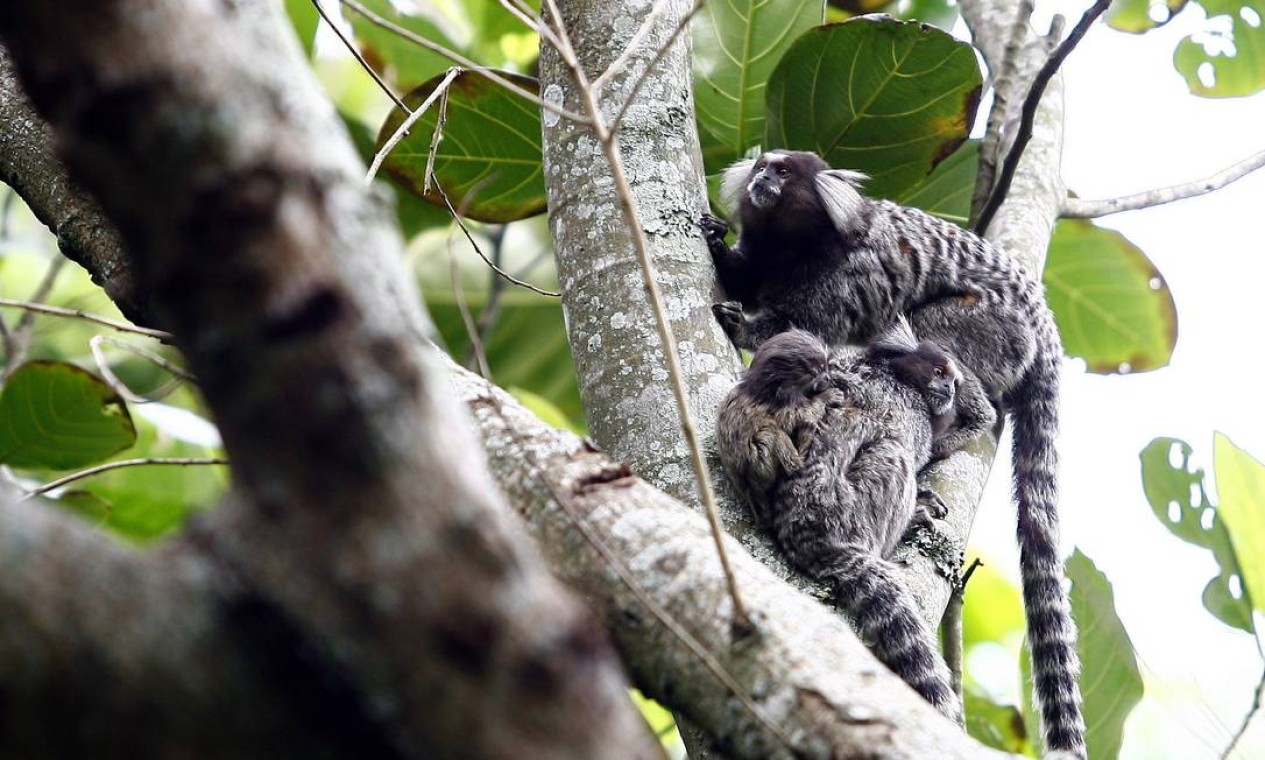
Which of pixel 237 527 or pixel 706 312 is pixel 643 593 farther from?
pixel 706 312

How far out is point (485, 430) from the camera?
5.57 ft

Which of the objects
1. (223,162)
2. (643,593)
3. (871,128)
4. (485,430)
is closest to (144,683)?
(223,162)

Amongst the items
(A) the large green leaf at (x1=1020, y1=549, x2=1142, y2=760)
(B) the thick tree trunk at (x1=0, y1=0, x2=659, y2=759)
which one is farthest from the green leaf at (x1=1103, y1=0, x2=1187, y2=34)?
(B) the thick tree trunk at (x1=0, y1=0, x2=659, y2=759)

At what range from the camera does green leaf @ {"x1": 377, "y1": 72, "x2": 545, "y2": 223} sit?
3.59m

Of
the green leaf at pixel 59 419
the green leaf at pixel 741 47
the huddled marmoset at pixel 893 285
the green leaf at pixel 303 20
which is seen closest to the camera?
the green leaf at pixel 59 419

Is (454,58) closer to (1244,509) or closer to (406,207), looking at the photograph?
(1244,509)

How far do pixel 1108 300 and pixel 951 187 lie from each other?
87cm

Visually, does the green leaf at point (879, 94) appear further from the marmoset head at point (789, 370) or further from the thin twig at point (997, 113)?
the marmoset head at point (789, 370)

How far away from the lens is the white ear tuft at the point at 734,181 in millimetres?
4535

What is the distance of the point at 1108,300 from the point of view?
4.68 m

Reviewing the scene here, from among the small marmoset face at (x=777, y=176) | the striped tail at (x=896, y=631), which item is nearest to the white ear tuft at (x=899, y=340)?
the small marmoset face at (x=777, y=176)

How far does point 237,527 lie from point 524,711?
0.25 metres

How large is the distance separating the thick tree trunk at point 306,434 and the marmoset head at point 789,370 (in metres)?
2.20

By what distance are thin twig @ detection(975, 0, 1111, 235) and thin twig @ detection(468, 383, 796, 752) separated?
7.72 ft
